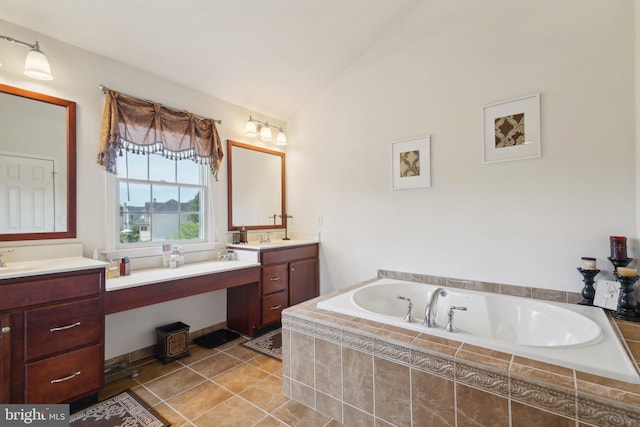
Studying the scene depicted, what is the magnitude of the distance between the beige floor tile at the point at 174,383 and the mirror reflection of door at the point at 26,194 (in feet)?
4.31

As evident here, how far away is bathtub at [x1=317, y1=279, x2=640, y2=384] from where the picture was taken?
128cm

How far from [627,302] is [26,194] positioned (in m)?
3.86

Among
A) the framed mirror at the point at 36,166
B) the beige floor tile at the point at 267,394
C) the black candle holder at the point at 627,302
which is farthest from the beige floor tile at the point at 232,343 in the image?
the black candle holder at the point at 627,302

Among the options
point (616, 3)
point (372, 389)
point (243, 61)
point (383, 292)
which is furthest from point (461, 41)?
point (372, 389)

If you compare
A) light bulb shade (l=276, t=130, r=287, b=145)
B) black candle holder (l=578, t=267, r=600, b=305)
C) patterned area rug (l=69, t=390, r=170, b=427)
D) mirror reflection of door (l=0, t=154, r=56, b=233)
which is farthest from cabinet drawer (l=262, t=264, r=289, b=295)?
black candle holder (l=578, t=267, r=600, b=305)

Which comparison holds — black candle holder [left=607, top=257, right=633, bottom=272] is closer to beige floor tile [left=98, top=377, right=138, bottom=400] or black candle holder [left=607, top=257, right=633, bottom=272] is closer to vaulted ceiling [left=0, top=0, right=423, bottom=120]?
vaulted ceiling [left=0, top=0, right=423, bottom=120]

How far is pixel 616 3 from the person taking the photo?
200cm

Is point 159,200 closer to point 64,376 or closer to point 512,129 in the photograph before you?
point 64,376

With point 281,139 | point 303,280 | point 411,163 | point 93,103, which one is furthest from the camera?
point 281,139

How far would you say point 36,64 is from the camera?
1.87 metres

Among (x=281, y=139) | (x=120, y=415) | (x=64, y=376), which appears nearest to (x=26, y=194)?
(x=64, y=376)

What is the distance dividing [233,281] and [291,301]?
0.80 meters

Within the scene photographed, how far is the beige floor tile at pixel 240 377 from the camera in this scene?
6.92ft

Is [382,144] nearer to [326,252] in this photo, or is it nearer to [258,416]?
[326,252]
